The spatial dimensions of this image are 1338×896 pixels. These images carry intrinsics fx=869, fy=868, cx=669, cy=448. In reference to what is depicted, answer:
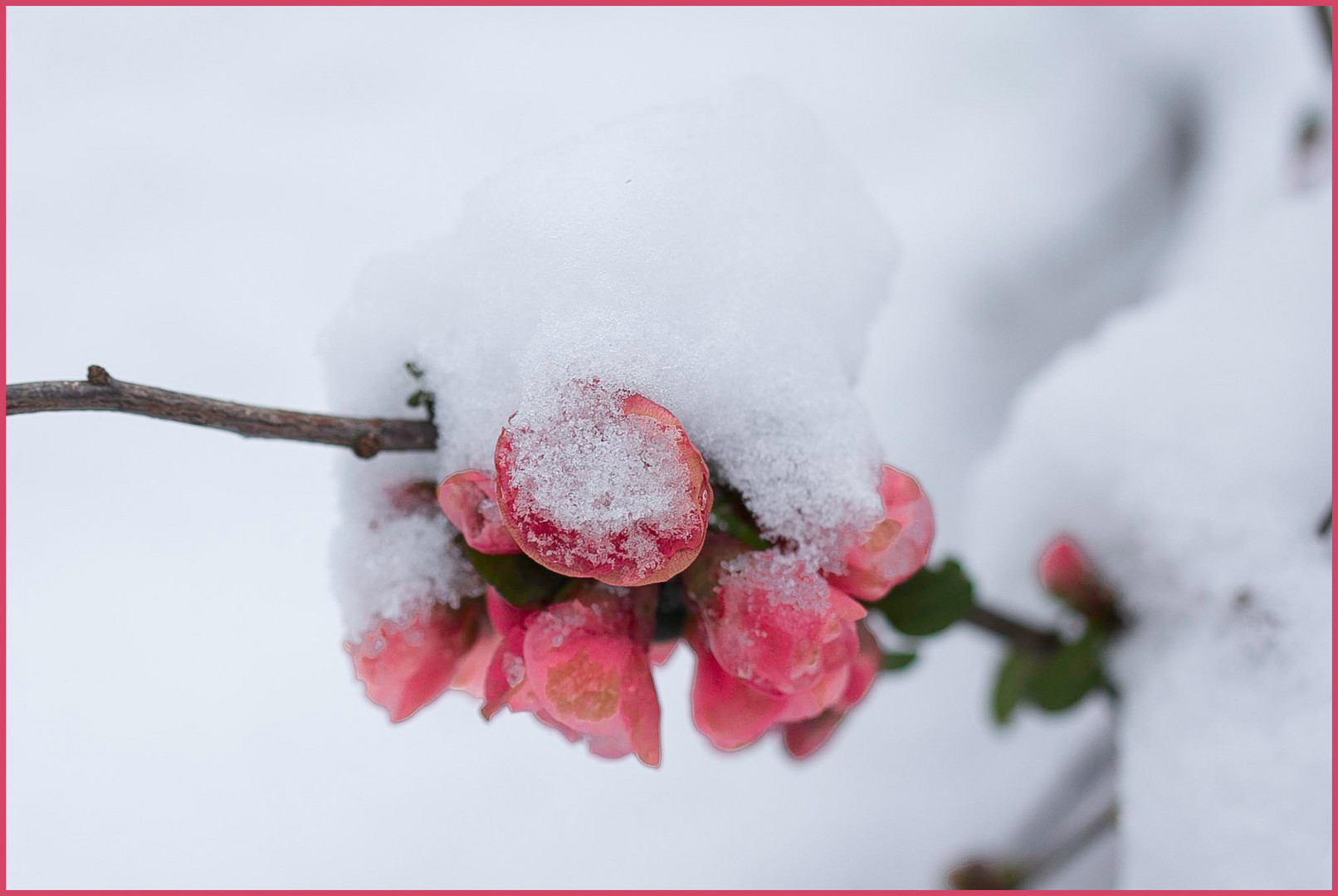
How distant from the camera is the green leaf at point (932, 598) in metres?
0.41

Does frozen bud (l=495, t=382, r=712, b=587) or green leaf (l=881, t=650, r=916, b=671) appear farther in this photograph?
green leaf (l=881, t=650, r=916, b=671)

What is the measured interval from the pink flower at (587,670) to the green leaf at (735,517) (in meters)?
0.04

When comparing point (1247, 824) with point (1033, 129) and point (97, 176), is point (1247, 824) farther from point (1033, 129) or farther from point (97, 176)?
point (97, 176)

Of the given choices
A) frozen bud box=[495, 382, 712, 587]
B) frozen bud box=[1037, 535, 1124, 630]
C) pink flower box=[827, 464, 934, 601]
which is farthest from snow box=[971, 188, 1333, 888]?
frozen bud box=[495, 382, 712, 587]

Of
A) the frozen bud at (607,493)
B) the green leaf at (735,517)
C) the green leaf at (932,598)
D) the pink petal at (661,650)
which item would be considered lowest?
the green leaf at (932,598)

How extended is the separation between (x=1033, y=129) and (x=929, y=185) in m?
0.15

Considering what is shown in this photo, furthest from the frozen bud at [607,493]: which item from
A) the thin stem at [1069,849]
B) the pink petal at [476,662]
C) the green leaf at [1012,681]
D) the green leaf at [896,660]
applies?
the thin stem at [1069,849]

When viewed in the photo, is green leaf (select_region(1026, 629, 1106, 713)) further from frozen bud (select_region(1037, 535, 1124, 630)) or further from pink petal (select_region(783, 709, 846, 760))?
pink petal (select_region(783, 709, 846, 760))

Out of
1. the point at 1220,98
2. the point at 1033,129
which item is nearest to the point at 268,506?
the point at 1033,129

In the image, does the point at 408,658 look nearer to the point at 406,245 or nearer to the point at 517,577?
the point at 517,577

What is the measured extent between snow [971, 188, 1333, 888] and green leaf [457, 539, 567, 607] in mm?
348

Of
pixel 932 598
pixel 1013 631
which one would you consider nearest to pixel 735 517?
pixel 932 598

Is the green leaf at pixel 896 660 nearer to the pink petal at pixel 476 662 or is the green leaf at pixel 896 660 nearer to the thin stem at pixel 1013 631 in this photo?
the thin stem at pixel 1013 631

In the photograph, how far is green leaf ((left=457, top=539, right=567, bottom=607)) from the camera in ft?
0.99
